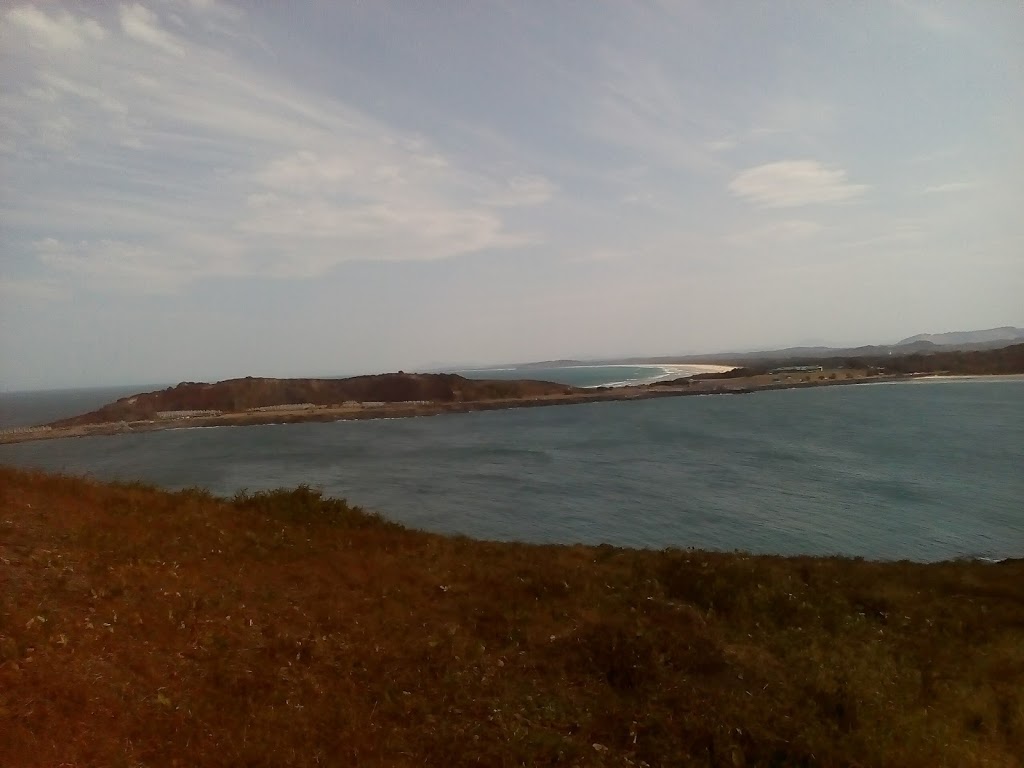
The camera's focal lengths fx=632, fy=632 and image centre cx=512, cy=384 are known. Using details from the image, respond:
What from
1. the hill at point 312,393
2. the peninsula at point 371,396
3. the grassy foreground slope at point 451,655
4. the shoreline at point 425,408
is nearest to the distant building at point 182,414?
the peninsula at point 371,396

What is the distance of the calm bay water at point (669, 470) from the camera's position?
34.8 metres

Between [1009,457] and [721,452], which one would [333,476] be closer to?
[721,452]

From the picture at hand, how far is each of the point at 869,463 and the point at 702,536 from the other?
3076 cm

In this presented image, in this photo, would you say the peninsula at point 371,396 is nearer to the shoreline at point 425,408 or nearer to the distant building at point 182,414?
the distant building at point 182,414

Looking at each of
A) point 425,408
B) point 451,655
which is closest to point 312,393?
point 425,408

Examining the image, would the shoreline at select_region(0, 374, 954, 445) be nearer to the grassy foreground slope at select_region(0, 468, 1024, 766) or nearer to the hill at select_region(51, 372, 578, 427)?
the hill at select_region(51, 372, 578, 427)

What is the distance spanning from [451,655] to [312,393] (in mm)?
133449

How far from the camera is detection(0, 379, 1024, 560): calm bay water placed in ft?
114

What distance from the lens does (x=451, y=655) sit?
11781mm

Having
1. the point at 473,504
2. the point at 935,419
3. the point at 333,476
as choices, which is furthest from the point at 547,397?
the point at 473,504

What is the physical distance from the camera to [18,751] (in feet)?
24.5

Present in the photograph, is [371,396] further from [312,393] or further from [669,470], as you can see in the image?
[669,470]

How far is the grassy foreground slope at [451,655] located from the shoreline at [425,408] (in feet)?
319

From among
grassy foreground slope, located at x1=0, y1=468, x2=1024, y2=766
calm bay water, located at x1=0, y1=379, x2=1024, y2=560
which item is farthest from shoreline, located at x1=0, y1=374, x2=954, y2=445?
grassy foreground slope, located at x1=0, y1=468, x2=1024, y2=766
